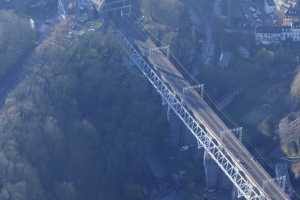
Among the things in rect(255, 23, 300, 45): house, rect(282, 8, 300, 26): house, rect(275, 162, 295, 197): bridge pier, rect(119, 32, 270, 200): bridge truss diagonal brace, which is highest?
rect(282, 8, 300, 26): house

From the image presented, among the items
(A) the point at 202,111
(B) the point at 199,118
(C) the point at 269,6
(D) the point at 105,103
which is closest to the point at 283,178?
(B) the point at 199,118

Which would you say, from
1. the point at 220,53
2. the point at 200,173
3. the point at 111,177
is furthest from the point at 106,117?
the point at 220,53

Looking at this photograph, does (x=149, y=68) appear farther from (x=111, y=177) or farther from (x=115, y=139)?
(x=111, y=177)

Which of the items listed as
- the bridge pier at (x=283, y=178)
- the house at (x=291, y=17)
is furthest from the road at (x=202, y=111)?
the house at (x=291, y=17)

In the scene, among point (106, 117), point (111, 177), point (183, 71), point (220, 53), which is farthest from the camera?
point (220, 53)

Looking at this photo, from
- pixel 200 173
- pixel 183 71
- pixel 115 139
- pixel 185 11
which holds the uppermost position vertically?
pixel 185 11

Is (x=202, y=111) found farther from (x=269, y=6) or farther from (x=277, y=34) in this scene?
(x=269, y=6)

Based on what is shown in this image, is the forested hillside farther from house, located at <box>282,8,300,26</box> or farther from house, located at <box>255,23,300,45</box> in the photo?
house, located at <box>282,8,300,26</box>

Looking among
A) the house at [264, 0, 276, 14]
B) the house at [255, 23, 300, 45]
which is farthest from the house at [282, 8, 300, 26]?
the house at [264, 0, 276, 14]
